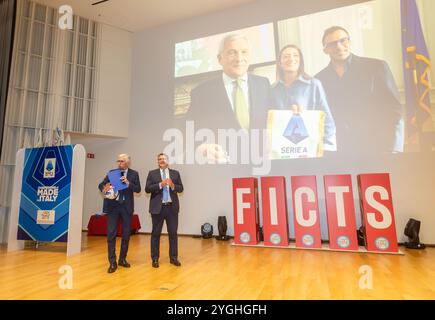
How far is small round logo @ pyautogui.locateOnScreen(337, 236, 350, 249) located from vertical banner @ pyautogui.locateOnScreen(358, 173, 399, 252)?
30cm

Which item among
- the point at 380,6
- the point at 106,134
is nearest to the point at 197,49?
the point at 106,134

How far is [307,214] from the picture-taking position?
5.20 m

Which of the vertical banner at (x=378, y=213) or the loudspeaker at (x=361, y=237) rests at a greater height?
the vertical banner at (x=378, y=213)

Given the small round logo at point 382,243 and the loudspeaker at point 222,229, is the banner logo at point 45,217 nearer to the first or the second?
the loudspeaker at point 222,229

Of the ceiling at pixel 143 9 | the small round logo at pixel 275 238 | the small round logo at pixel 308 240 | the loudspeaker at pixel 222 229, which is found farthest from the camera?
the ceiling at pixel 143 9

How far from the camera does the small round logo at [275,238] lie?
211 inches

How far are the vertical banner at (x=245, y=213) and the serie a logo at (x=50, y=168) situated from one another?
3.28 m

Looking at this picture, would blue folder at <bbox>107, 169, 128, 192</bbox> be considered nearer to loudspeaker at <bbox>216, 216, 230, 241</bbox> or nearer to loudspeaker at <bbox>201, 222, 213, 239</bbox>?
loudspeaker at <bbox>216, 216, 230, 241</bbox>

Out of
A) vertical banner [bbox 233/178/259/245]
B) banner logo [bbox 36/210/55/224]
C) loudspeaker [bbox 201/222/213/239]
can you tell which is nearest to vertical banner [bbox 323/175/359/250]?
vertical banner [bbox 233/178/259/245]

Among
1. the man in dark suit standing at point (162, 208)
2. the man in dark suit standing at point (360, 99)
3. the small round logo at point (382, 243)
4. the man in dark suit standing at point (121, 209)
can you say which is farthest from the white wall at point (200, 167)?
the man in dark suit standing at point (121, 209)

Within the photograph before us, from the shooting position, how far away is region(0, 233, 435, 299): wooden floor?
2.71 m

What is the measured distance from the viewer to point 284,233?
17.5 ft

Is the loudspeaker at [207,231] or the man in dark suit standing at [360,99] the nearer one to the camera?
the man in dark suit standing at [360,99]
